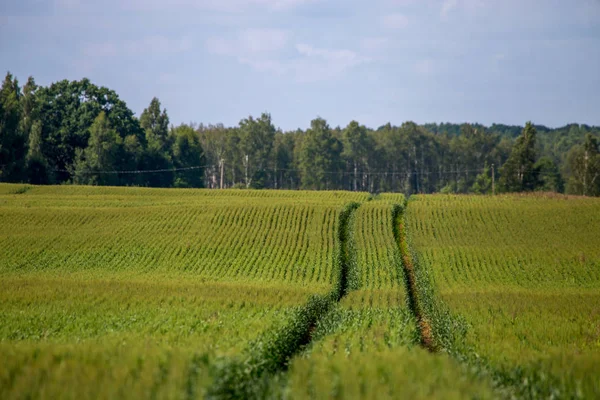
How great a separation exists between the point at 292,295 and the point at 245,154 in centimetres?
11258

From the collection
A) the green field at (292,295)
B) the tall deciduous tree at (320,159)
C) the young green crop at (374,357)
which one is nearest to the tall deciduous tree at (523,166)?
the green field at (292,295)

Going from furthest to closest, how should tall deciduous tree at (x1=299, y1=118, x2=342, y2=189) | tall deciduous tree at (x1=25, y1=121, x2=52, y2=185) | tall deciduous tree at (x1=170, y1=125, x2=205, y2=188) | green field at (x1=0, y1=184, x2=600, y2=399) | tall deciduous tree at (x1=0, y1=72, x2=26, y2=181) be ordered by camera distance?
tall deciduous tree at (x1=299, y1=118, x2=342, y2=189) → tall deciduous tree at (x1=170, y1=125, x2=205, y2=188) → tall deciduous tree at (x1=25, y1=121, x2=52, y2=185) → tall deciduous tree at (x1=0, y1=72, x2=26, y2=181) → green field at (x1=0, y1=184, x2=600, y2=399)

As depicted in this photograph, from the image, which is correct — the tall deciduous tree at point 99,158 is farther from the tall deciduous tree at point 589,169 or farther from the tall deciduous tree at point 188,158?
the tall deciduous tree at point 589,169

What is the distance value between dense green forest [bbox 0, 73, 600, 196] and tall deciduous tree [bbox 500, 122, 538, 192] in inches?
6.2

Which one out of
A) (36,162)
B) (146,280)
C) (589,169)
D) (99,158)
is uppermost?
(99,158)

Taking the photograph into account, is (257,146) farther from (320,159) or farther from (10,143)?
(10,143)

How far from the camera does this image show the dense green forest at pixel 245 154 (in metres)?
104

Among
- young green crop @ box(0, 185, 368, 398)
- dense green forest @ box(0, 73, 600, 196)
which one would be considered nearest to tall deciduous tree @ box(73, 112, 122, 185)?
dense green forest @ box(0, 73, 600, 196)

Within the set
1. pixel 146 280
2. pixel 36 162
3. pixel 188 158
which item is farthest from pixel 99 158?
pixel 146 280

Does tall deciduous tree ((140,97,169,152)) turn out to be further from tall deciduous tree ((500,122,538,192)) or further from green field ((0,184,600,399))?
tall deciduous tree ((500,122,538,192))

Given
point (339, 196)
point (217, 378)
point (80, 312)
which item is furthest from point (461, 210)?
point (217, 378)

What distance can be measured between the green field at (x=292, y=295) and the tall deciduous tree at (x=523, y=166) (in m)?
35.6

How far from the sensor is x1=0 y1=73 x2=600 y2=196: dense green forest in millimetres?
103688

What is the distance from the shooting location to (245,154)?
469 ft
